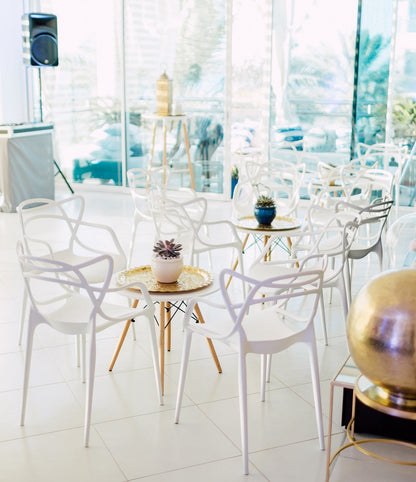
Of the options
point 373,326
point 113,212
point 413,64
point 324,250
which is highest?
point 413,64

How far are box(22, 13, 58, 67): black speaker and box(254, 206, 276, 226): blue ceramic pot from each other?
4.43 m

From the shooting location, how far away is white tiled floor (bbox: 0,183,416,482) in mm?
2613

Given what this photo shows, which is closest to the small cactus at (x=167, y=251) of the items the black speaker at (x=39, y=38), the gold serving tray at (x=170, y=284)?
the gold serving tray at (x=170, y=284)

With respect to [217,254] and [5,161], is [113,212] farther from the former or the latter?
[217,254]

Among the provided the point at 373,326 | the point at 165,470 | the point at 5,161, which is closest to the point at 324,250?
the point at 165,470

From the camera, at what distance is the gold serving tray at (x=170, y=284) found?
10.3 feet

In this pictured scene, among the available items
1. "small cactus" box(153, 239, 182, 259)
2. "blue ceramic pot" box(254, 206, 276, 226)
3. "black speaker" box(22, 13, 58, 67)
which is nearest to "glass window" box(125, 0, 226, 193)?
"black speaker" box(22, 13, 58, 67)

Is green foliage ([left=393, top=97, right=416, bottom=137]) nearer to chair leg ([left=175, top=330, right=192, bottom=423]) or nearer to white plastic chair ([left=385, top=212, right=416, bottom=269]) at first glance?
white plastic chair ([left=385, top=212, right=416, bottom=269])

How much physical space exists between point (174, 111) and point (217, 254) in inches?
97.4

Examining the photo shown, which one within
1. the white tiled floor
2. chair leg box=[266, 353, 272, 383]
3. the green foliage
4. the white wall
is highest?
the white wall

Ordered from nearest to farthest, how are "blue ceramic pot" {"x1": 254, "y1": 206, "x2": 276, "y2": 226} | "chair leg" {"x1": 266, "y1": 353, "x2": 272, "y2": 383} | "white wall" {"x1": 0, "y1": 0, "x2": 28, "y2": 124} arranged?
1. "chair leg" {"x1": 266, "y1": 353, "x2": 272, "y2": 383}
2. "blue ceramic pot" {"x1": 254, "y1": 206, "x2": 276, "y2": 226}
3. "white wall" {"x1": 0, "y1": 0, "x2": 28, "y2": 124}

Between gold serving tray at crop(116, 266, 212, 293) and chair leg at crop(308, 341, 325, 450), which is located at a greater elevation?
gold serving tray at crop(116, 266, 212, 293)

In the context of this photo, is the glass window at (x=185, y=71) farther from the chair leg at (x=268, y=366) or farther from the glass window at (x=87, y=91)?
the chair leg at (x=268, y=366)

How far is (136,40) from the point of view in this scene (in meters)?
8.40
